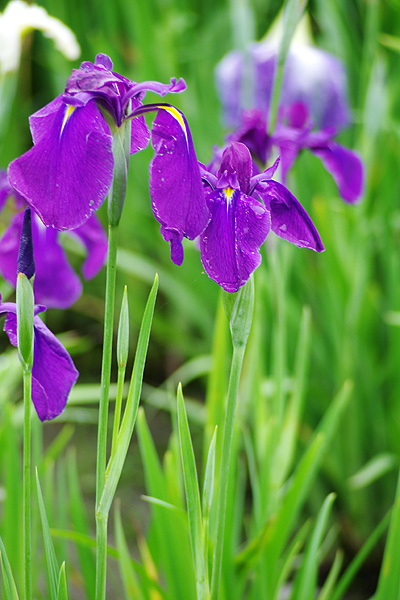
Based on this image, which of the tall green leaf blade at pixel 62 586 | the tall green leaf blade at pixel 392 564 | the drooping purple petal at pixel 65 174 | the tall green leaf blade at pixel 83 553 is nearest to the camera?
the drooping purple petal at pixel 65 174

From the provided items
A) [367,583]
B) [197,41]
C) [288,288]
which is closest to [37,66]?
[197,41]

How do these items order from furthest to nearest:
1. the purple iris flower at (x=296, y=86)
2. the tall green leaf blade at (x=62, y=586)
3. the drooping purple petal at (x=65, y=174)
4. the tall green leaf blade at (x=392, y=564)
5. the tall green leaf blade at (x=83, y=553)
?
the purple iris flower at (x=296, y=86) < the tall green leaf blade at (x=83, y=553) < the tall green leaf blade at (x=392, y=564) < the tall green leaf blade at (x=62, y=586) < the drooping purple petal at (x=65, y=174)

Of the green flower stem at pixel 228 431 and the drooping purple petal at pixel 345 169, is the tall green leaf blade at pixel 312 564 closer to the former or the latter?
the green flower stem at pixel 228 431

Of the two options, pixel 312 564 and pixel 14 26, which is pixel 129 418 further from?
pixel 14 26

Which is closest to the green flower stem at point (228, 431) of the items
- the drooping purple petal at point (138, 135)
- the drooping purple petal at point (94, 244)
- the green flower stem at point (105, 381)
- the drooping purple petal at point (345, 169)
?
the green flower stem at point (105, 381)

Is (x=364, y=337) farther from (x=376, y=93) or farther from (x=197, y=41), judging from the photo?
(x=197, y=41)

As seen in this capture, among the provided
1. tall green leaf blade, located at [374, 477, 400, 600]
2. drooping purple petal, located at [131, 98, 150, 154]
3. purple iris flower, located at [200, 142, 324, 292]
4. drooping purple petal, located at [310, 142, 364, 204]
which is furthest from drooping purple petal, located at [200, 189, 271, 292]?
drooping purple petal, located at [310, 142, 364, 204]

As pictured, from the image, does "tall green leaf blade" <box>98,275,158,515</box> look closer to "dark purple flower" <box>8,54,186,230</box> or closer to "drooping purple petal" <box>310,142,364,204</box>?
"dark purple flower" <box>8,54,186,230</box>
